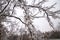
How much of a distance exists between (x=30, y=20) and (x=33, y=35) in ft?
0.98

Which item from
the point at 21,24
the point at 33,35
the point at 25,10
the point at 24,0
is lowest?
the point at 33,35

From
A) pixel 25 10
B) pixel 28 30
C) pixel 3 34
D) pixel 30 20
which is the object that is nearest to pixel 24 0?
pixel 25 10

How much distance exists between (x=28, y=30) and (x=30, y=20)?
0.20m

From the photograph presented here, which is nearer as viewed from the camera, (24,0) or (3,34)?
(3,34)

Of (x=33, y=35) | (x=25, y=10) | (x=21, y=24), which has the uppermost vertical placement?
(x=25, y=10)

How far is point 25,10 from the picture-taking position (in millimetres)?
2822

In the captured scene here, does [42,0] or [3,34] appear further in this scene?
[42,0]

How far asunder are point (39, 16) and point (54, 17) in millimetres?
300

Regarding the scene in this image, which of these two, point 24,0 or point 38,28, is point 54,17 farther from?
point 24,0

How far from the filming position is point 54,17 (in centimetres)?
284

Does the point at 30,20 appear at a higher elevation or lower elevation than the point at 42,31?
higher

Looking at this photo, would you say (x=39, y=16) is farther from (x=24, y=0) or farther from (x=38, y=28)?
(x=24, y=0)

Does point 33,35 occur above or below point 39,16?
below

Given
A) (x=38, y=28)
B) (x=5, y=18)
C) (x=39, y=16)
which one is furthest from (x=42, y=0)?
(x=5, y=18)
